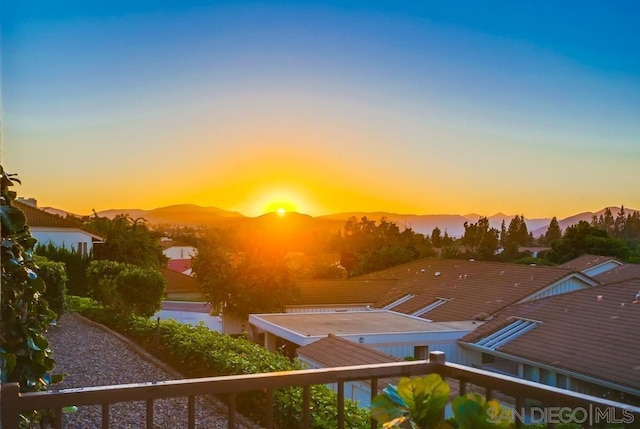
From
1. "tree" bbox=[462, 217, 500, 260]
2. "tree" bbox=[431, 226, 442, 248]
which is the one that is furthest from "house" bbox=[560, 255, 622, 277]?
"tree" bbox=[431, 226, 442, 248]

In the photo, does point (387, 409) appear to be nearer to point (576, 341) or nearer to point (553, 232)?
point (553, 232)

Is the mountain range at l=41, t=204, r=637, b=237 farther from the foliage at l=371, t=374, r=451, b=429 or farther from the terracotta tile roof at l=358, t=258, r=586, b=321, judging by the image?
the foliage at l=371, t=374, r=451, b=429

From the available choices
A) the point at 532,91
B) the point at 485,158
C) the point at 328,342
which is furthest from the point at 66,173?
the point at 532,91

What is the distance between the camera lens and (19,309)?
1586 mm

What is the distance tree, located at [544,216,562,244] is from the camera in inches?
169

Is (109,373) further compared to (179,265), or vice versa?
(179,265)

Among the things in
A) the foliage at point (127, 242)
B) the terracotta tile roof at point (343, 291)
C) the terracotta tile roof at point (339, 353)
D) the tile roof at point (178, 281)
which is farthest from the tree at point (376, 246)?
the foliage at point (127, 242)

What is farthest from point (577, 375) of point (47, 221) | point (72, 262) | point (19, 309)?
point (72, 262)

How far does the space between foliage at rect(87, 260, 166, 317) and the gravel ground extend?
1.20ft

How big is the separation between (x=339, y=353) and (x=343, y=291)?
3.66 feet

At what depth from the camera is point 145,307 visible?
6.87 m

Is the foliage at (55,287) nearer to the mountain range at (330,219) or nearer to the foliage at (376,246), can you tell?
the mountain range at (330,219)

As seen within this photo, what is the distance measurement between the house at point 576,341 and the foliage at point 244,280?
79.1 inches

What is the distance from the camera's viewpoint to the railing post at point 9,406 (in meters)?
1.16
